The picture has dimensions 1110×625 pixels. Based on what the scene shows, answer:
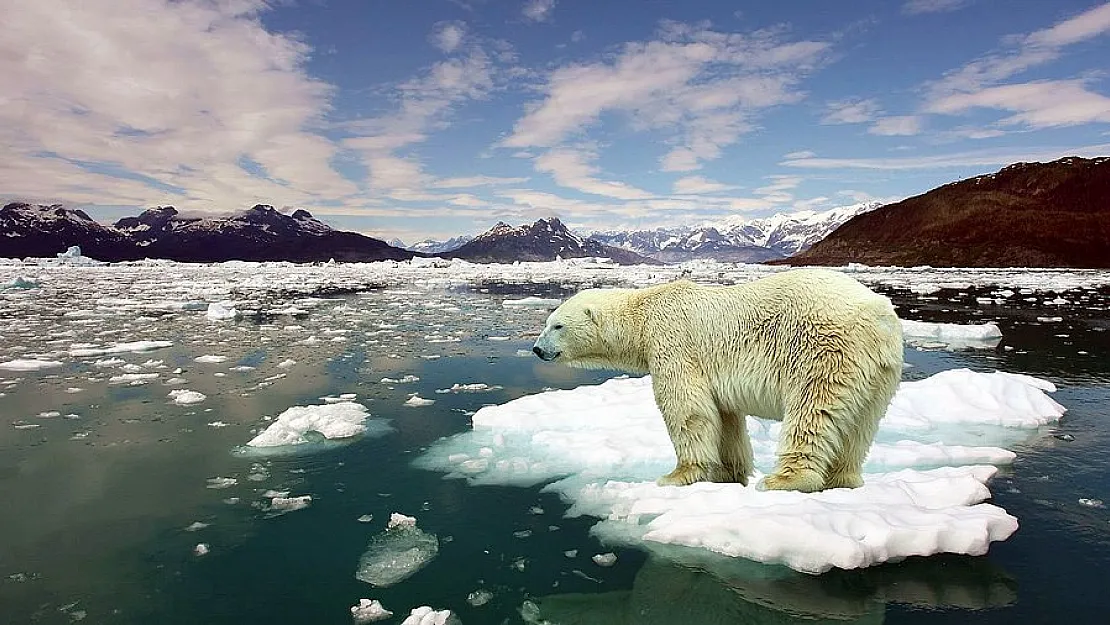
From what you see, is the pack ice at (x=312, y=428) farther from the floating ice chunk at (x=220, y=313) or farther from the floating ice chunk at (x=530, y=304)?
the floating ice chunk at (x=530, y=304)

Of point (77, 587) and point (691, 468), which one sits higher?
point (691, 468)

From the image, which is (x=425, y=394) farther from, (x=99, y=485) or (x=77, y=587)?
(x=77, y=587)

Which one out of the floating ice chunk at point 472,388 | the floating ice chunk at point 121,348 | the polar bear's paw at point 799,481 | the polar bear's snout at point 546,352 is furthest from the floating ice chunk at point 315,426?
the floating ice chunk at point 121,348

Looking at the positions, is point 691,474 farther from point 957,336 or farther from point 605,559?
point 957,336

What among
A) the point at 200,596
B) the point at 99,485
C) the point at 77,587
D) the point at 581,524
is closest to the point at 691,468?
the point at 581,524

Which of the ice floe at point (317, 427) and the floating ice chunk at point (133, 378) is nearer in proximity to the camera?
the ice floe at point (317, 427)

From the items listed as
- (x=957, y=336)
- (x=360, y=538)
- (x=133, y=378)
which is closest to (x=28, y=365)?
(x=133, y=378)

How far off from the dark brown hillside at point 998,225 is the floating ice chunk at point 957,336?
10230 cm

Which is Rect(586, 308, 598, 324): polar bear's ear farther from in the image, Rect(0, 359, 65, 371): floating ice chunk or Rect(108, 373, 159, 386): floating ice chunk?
Rect(0, 359, 65, 371): floating ice chunk

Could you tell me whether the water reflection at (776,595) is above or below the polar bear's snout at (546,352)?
below

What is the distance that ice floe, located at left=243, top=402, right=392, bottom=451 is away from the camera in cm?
755

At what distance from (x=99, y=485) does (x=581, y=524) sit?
4.74 m

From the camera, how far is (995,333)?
651 inches

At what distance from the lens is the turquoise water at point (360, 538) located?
3.91 metres
